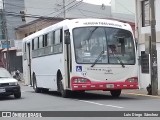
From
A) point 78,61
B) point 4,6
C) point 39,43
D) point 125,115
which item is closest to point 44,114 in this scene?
point 125,115

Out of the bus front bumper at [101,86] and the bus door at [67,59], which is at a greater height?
the bus door at [67,59]

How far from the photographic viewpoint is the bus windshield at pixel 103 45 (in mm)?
18844

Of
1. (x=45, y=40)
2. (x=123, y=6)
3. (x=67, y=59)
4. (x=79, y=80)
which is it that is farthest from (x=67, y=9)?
(x=79, y=80)

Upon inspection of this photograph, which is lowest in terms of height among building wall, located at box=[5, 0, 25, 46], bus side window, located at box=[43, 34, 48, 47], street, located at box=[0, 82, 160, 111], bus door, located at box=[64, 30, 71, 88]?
street, located at box=[0, 82, 160, 111]

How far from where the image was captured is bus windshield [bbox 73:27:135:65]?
18.8 m

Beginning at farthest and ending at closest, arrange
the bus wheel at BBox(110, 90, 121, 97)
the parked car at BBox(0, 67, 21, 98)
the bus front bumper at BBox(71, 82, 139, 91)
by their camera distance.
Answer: the bus wheel at BBox(110, 90, 121, 97), the parked car at BBox(0, 67, 21, 98), the bus front bumper at BBox(71, 82, 139, 91)

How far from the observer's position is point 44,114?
46.1 ft

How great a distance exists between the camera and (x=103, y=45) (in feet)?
62.5

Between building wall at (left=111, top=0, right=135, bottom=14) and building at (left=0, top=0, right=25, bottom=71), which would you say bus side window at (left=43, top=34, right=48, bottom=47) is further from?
building wall at (left=111, top=0, right=135, bottom=14)

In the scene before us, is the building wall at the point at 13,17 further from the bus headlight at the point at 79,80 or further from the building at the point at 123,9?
the bus headlight at the point at 79,80

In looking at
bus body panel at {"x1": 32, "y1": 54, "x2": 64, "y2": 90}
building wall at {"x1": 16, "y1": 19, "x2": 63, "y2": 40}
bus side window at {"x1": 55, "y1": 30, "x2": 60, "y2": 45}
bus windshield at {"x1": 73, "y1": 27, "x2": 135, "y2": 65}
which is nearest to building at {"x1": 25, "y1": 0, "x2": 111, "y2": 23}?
building wall at {"x1": 16, "y1": 19, "x2": 63, "y2": 40}

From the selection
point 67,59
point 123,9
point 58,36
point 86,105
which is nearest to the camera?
point 86,105

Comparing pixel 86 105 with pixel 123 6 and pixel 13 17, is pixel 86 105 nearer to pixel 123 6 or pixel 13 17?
pixel 123 6

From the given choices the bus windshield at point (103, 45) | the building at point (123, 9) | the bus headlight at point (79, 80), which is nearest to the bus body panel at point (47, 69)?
the bus headlight at point (79, 80)
